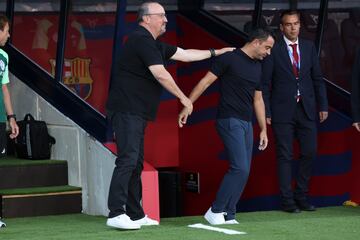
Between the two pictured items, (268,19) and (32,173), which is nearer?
(32,173)

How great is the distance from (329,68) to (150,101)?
3.91 m

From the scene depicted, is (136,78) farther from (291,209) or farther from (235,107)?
(291,209)

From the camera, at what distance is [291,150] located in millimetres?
10023

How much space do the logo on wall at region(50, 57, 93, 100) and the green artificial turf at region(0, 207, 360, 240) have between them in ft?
5.83

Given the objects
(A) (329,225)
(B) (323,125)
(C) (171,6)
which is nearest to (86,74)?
(C) (171,6)

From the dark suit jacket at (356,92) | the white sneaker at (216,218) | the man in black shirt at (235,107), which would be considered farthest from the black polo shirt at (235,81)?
the dark suit jacket at (356,92)

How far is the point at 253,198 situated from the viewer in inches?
478

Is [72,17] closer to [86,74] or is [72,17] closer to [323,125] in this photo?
[86,74]

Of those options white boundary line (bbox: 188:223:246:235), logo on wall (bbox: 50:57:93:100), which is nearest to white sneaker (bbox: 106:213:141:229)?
white boundary line (bbox: 188:223:246:235)

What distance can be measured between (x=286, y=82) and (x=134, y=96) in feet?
6.67

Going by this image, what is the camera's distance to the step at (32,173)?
10.3 metres

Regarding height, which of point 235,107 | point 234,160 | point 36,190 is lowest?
point 36,190

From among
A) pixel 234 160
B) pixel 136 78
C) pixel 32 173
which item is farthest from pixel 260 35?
pixel 32 173

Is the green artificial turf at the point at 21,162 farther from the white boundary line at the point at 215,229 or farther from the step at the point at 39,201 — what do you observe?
the white boundary line at the point at 215,229
